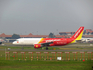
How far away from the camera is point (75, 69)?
2269 cm

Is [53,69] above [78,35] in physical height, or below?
below

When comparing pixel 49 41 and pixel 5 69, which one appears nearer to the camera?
pixel 5 69

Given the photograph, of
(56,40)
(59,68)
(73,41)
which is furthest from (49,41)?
(59,68)

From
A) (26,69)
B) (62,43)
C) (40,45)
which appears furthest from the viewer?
(62,43)

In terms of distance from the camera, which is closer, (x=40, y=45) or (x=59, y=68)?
(x=59, y=68)

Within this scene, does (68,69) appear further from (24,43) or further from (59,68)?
(24,43)

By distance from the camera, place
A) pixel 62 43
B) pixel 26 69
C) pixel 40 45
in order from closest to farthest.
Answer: pixel 26 69 → pixel 40 45 → pixel 62 43

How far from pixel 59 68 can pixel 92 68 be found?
4.67 metres

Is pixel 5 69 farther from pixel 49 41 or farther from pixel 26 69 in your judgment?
pixel 49 41

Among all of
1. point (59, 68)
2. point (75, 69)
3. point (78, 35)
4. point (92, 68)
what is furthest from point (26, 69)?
point (78, 35)

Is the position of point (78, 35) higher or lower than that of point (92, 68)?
higher

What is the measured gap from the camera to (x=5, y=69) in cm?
2272

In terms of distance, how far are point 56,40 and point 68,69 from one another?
3651 cm

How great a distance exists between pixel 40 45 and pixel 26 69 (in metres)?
33.0
